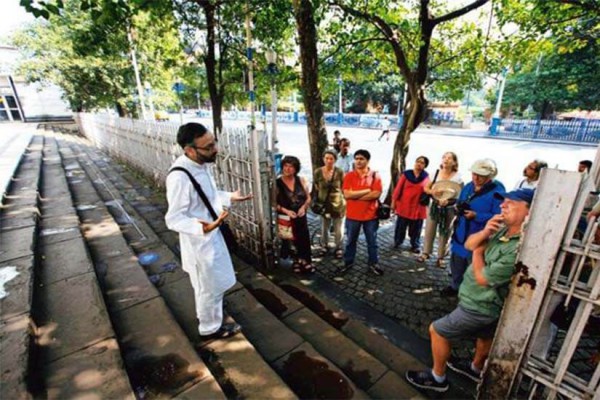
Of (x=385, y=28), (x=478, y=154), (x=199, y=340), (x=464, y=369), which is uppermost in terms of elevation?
(x=385, y=28)

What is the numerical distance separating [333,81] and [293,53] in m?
1.57

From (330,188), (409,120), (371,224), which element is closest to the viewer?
(371,224)

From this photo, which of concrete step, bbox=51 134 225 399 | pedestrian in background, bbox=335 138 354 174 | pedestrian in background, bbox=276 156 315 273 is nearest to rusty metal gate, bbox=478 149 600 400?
concrete step, bbox=51 134 225 399

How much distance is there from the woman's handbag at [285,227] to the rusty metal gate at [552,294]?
8.49 feet

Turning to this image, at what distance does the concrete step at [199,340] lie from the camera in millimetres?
2221

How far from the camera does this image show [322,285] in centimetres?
399

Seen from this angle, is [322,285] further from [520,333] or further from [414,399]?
[520,333]

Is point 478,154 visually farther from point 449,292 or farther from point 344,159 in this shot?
point 449,292

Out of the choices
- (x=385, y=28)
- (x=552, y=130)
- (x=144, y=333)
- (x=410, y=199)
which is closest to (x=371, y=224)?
(x=410, y=199)

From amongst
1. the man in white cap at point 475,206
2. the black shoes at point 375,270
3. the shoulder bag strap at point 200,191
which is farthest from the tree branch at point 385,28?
the shoulder bag strap at point 200,191

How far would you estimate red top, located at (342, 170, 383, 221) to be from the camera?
407 cm

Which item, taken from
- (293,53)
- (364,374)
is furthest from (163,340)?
(293,53)

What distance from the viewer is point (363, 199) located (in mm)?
4078

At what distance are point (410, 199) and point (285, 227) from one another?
7.06ft
